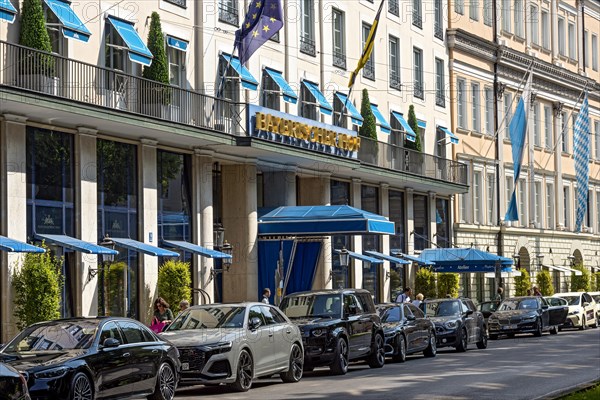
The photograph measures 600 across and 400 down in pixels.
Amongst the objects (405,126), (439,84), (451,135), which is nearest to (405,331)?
(405,126)

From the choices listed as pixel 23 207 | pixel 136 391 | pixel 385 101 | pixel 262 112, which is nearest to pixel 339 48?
pixel 385 101

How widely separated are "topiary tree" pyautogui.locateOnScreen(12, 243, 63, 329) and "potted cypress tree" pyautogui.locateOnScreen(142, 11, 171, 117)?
247 inches

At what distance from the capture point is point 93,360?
18875 millimetres

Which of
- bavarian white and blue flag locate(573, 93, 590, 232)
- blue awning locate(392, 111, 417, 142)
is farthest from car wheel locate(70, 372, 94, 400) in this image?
bavarian white and blue flag locate(573, 93, 590, 232)

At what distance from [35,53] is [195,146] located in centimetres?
899

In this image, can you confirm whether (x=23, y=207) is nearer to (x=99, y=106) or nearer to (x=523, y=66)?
(x=99, y=106)

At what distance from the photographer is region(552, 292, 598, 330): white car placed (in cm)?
5100

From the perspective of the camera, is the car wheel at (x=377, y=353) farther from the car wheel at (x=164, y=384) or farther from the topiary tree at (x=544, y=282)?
the topiary tree at (x=544, y=282)

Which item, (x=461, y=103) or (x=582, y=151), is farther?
(x=582, y=151)

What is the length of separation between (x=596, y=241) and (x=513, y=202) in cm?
2304

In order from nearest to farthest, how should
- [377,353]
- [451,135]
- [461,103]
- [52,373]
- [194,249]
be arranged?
[52,373], [377,353], [194,249], [451,135], [461,103]

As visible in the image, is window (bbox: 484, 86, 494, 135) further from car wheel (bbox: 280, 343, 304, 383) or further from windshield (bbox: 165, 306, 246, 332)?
windshield (bbox: 165, 306, 246, 332)

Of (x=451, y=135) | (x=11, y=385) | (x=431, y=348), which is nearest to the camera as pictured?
(x=11, y=385)

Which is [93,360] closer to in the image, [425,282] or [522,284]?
[425,282]
